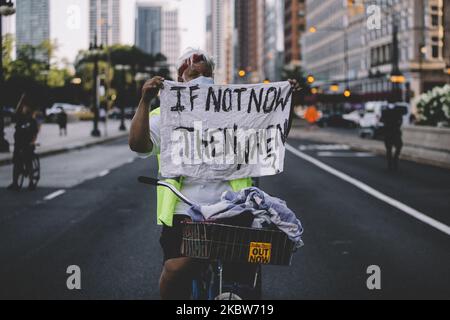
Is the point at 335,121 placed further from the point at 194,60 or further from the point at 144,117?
the point at 144,117

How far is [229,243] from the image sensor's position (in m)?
3.65

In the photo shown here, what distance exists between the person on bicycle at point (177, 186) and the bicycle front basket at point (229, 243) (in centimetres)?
31

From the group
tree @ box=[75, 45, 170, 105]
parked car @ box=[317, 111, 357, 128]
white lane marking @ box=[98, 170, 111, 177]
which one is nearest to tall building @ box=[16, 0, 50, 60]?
tree @ box=[75, 45, 170, 105]

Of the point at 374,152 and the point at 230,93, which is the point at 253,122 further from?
the point at 374,152

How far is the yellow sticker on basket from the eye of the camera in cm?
366

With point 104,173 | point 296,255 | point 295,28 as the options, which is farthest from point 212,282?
point 295,28

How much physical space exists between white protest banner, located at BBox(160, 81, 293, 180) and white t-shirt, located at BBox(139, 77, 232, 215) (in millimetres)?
51

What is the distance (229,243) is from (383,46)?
318ft

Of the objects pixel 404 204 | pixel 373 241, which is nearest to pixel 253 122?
pixel 373 241

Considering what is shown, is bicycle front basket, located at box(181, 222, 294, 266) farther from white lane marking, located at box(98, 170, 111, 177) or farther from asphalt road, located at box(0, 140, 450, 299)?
white lane marking, located at box(98, 170, 111, 177)

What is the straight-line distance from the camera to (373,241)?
970 cm

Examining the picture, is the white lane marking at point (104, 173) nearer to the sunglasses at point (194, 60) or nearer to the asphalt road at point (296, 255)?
the asphalt road at point (296, 255)

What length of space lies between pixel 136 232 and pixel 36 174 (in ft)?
24.3

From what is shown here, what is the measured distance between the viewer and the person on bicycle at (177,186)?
397 centimetres
